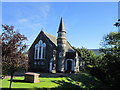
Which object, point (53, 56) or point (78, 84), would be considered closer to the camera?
point (78, 84)

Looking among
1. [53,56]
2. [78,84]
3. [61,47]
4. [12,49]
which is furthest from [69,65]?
[12,49]

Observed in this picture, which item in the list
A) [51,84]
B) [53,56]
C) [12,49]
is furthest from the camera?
[53,56]

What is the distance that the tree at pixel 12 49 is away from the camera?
31.4ft

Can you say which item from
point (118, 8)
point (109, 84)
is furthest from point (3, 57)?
point (109, 84)

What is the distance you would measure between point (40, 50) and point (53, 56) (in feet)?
15.2

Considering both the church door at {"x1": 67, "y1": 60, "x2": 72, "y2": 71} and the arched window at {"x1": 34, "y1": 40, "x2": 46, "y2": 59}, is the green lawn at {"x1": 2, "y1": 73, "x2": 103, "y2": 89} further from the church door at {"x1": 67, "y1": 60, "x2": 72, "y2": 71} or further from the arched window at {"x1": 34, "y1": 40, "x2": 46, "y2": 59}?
the arched window at {"x1": 34, "y1": 40, "x2": 46, "y2": 59}

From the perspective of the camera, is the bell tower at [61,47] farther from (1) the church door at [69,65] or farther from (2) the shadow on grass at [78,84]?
(2) the shadow on grass at [78,84]

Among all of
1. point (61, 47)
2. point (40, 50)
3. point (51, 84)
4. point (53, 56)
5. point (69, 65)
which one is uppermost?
point (61, 47)

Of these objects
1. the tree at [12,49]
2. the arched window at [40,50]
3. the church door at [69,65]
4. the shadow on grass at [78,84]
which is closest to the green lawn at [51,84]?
the shadow on grass at [78,84]

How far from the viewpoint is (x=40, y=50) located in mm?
35781

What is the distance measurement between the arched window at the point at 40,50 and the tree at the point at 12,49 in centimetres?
2380

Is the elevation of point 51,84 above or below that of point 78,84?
above

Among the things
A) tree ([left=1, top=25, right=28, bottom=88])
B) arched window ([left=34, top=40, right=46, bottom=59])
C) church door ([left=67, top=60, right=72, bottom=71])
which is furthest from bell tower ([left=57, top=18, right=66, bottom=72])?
tree ([left=1, top=25, right=28, bottom=88])

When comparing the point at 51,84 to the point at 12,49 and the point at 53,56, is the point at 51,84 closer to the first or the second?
the point at 12,49
